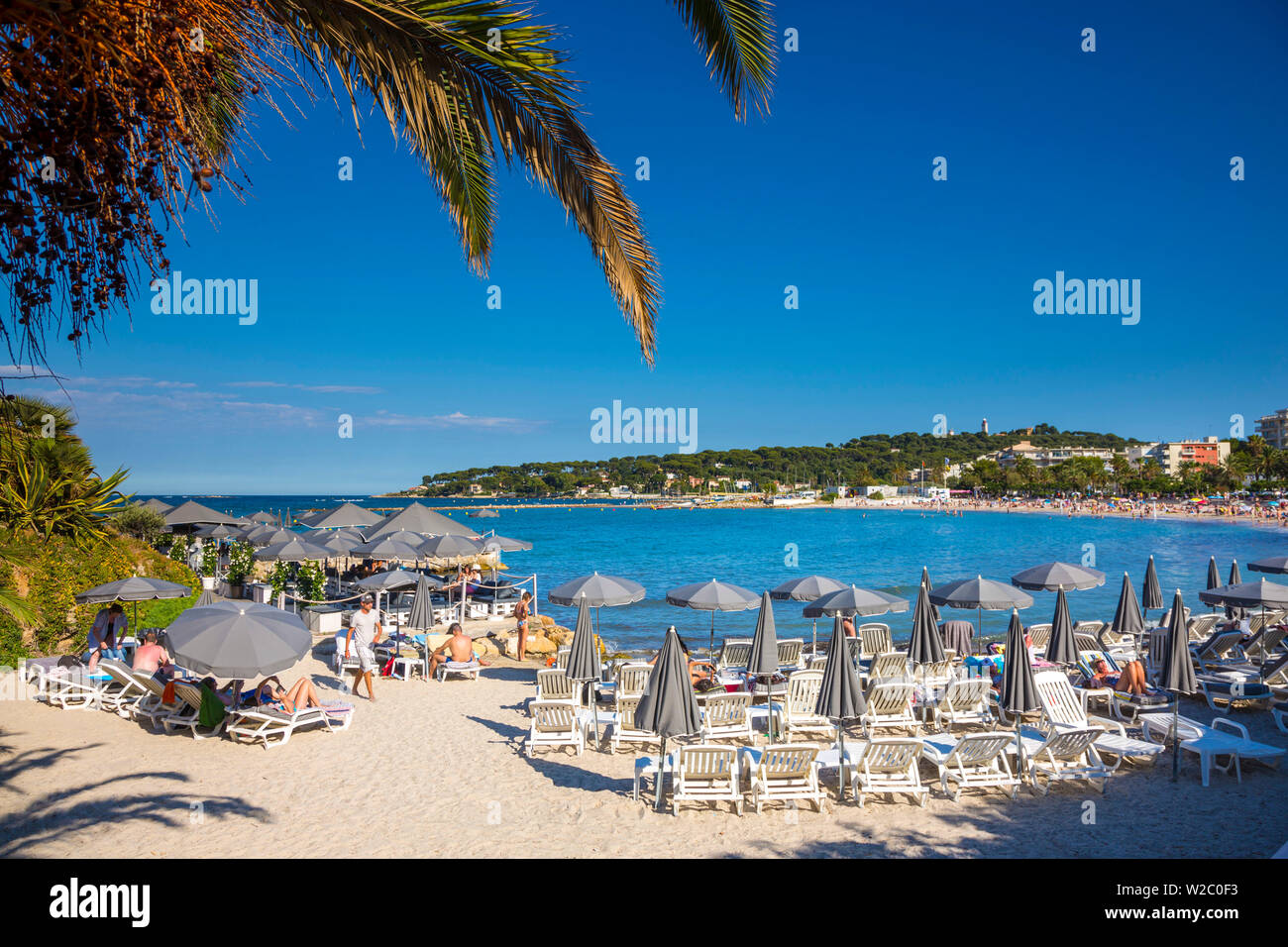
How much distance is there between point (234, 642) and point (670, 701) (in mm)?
4476

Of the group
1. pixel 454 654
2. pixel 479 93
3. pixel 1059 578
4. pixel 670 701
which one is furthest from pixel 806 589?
pixel 479 93

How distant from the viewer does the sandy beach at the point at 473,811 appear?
5691 mm

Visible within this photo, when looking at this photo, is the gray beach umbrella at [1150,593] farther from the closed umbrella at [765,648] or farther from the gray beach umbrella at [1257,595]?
the closed umbrella at [765,648]

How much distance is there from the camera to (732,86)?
11.3 feet

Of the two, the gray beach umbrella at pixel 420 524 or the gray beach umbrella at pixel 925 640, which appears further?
the gray beach umbrella at pixel 420 524

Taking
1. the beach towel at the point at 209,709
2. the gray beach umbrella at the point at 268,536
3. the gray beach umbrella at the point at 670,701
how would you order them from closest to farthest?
the gray beach umbrella at the point at 670,701
the beach towel at the point at 209,709
the gray beach umbrella at the point at 268,536

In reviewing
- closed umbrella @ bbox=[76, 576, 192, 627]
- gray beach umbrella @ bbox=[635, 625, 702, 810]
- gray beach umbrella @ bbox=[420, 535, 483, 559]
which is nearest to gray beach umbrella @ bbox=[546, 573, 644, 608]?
gray beach umbrella @ bbox=[635, 625, 702, 810]

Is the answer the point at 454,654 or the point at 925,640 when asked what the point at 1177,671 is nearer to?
the point at 925,640

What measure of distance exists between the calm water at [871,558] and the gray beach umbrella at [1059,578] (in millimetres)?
7197

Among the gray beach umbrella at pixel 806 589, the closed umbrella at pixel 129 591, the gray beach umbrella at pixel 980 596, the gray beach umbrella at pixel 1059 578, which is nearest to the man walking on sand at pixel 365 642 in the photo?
the closed umbrella at pixel 129 591

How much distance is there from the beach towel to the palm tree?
23.4 feet

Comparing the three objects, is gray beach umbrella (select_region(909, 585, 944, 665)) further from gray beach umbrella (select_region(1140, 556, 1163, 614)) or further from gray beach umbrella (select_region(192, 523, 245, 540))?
gray beach umbrella (select_region(192, 523, 245, 540))

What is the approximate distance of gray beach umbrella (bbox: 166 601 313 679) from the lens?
24.4ft
